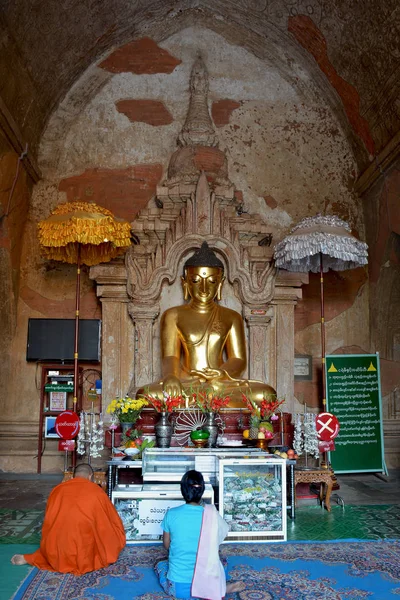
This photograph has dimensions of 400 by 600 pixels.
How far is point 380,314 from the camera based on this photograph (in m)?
8.88

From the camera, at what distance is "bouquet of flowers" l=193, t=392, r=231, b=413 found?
6.19 m

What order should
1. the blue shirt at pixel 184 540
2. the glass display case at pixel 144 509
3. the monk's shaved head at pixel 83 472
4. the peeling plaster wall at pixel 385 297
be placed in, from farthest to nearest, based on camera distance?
the peeling plaster wall at pixel 385 297
the glass display case at pixel 144 509
the monk's shaved head at pixel 83 472
the blue shirt at pixel 184 540

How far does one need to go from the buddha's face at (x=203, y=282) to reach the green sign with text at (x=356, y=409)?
189 centimetres

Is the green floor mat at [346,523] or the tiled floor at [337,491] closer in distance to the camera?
the green floor mat at [346,523]

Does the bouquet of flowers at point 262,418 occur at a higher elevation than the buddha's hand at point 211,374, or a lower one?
lower

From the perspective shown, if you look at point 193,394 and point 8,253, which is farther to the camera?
point 8,253

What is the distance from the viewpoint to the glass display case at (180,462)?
5027mm

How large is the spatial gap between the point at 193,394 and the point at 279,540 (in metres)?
2.41

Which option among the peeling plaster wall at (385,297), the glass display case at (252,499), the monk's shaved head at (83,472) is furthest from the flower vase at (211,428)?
the peeling plaster wall at (385,297)

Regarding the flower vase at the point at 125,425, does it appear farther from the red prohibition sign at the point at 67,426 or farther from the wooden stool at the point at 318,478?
the wooden stool at the point at 318,478

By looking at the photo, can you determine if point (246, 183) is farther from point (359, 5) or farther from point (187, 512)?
point (187, 512)

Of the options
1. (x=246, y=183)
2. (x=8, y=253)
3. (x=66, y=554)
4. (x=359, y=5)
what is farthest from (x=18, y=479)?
(x=359, y=5)

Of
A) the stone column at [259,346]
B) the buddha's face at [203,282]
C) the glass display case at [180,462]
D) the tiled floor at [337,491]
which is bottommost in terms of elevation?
the tiled floor at [337,491]

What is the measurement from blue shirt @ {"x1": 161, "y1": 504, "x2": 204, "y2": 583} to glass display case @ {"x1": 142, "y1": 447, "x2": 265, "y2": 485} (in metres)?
1.58
